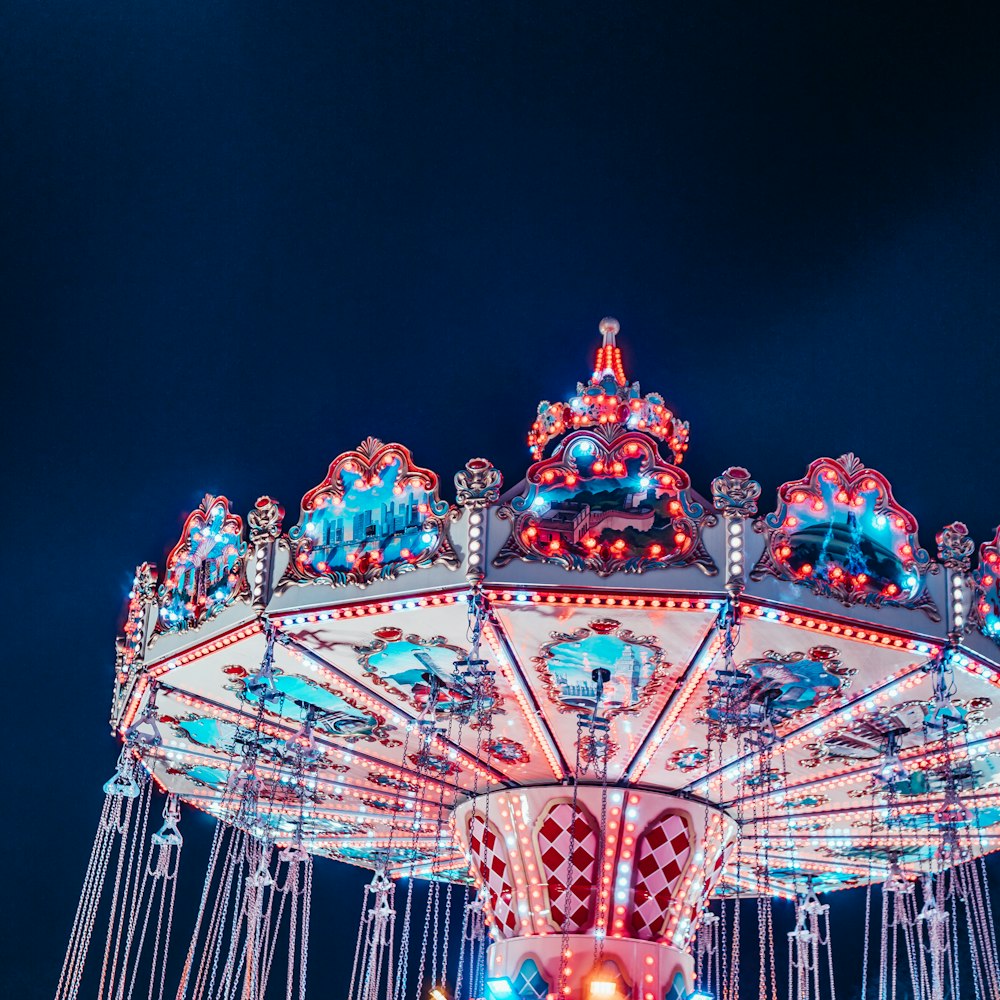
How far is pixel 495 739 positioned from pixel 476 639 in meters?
3.10

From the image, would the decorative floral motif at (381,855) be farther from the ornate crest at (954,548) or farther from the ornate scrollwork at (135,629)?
the ornate crest at (954,548)

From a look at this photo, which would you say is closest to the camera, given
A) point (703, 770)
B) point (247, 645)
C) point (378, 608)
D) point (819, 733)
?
point (378, 608)

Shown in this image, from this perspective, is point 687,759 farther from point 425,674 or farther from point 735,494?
point 735,494

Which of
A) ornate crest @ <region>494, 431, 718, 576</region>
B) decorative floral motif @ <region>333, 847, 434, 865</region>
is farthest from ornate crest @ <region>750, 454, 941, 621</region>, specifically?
decorative floral motif @ <region>333, 847, 434, 865</region>

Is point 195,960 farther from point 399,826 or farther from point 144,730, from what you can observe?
point 144,730

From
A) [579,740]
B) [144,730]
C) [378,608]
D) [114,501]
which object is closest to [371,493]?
[378,608]

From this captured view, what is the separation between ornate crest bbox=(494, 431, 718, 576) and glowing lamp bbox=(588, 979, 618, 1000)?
533 cm

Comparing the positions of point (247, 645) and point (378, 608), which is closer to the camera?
point (378, 608)

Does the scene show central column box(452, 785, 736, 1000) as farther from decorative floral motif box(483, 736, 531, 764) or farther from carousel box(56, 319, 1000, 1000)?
decorative floral motif box(483, 736, 531, 764)

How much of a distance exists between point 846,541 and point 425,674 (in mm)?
3987

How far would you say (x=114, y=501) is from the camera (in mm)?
20812

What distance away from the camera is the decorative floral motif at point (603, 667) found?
10734 millimetres

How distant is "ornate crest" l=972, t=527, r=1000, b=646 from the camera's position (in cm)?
1065

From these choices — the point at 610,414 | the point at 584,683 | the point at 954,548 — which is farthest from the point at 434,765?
the point at 954,548
